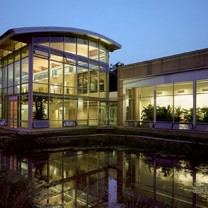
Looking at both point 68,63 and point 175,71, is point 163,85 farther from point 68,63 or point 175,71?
point 68,63

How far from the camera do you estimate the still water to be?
6.74m

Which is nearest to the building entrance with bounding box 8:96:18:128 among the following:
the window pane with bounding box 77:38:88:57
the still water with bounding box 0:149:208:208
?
the window pane with bounding box 77:38:88:57

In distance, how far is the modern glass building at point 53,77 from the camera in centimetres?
1962

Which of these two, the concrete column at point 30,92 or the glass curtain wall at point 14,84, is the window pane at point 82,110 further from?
the glass curtain wall at point 14,84

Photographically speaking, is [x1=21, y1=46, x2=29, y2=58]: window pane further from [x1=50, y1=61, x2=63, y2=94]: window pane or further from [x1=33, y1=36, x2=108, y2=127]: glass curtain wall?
[x1=50, y1=61, x2=63, y2=94]: window pane

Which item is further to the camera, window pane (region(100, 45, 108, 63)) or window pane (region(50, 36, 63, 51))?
window pane (region(100, 45, 108, 63))

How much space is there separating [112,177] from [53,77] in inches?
545

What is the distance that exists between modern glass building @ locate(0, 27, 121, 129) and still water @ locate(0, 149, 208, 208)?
796 centimetres

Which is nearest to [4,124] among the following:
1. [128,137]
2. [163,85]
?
[128,137]

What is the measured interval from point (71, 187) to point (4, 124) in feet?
55.2

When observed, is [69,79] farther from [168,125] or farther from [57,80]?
[168,125]

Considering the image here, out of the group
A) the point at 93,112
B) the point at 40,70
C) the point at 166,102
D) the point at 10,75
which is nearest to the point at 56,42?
the point at 40,70

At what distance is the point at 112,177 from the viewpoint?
880cm

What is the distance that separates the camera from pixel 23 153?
12688 millimetres
